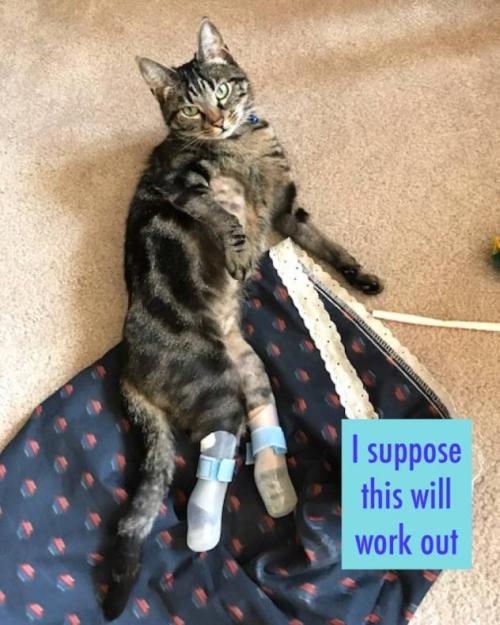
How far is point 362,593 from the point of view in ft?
4.00

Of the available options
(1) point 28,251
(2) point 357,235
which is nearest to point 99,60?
(1) point 28,251

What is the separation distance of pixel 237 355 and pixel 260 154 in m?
0.48

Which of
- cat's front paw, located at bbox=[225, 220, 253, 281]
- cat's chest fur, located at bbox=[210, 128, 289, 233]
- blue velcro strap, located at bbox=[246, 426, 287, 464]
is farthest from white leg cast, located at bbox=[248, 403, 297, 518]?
cat's chest fur, located at bbox=[210, 128, 289, 233]

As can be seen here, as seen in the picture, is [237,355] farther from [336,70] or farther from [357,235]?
[336,70]

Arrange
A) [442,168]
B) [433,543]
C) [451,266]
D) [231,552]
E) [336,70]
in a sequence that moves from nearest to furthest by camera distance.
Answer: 1. [433,543]
2. [231,552]
3. [451,266]
4. [442,168]
5. [336,70]

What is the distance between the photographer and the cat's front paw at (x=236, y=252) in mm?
1455

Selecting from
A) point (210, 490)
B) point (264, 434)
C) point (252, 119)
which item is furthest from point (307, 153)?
point (210, 490)

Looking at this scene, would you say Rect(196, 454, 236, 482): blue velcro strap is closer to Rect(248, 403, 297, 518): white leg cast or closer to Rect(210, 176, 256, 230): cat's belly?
Rect(248, 403, 297, 518): white leg cast

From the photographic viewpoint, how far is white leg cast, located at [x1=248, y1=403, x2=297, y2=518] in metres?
1.32

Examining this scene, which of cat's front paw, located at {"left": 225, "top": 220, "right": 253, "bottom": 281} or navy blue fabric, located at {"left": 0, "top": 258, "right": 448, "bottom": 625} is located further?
cat's front paw, located at {"left": 225, "top": 220, "right": 253, "bottom": 281}

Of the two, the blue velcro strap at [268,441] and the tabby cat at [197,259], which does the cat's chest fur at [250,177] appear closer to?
the tabby cat at [197,259]

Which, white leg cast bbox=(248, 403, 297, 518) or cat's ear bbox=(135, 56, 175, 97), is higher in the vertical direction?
cat's ear bbox=(135, 56, 175, 97)

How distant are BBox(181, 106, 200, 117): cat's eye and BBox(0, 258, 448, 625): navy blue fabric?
0.41m

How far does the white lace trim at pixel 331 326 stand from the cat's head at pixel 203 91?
0.30 meters
